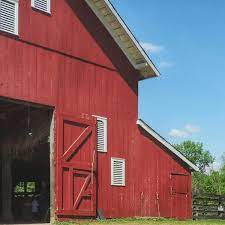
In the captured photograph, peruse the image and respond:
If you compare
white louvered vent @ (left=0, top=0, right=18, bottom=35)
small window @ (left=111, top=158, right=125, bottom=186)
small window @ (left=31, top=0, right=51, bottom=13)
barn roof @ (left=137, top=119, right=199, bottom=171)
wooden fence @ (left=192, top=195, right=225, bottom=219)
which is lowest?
wooden fence @ (left=192, top=195, right=225, bottom=219)

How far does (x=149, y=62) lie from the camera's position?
2525cm

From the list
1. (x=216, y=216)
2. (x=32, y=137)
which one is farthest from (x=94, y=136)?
(x=216, y=216)

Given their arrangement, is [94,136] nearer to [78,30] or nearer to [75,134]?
[75,134]

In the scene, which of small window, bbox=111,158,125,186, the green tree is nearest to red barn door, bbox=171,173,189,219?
small window, bbox=111,158,125,186

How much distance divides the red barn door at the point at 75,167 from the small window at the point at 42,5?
12.6 feet

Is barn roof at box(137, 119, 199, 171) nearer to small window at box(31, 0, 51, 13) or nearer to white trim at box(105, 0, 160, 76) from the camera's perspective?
white trim at box(105, 0, 160, 76)

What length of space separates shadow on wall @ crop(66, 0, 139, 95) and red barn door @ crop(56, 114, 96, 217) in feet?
10.2

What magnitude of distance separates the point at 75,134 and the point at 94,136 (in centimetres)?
99

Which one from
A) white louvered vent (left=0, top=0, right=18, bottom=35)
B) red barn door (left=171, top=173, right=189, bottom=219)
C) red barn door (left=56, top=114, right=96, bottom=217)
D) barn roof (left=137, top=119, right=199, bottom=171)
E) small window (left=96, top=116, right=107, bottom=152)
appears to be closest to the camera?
white louvered vent (left=0, top=0, right=18, bottom=35)

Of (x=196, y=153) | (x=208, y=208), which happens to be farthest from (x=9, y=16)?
(x=196, y=153)

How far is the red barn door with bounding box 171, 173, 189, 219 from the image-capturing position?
26703 millimetres

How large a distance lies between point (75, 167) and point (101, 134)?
2416mm

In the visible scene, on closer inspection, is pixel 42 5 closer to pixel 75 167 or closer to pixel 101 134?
pixel 101 134

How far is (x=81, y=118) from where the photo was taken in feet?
72.9
